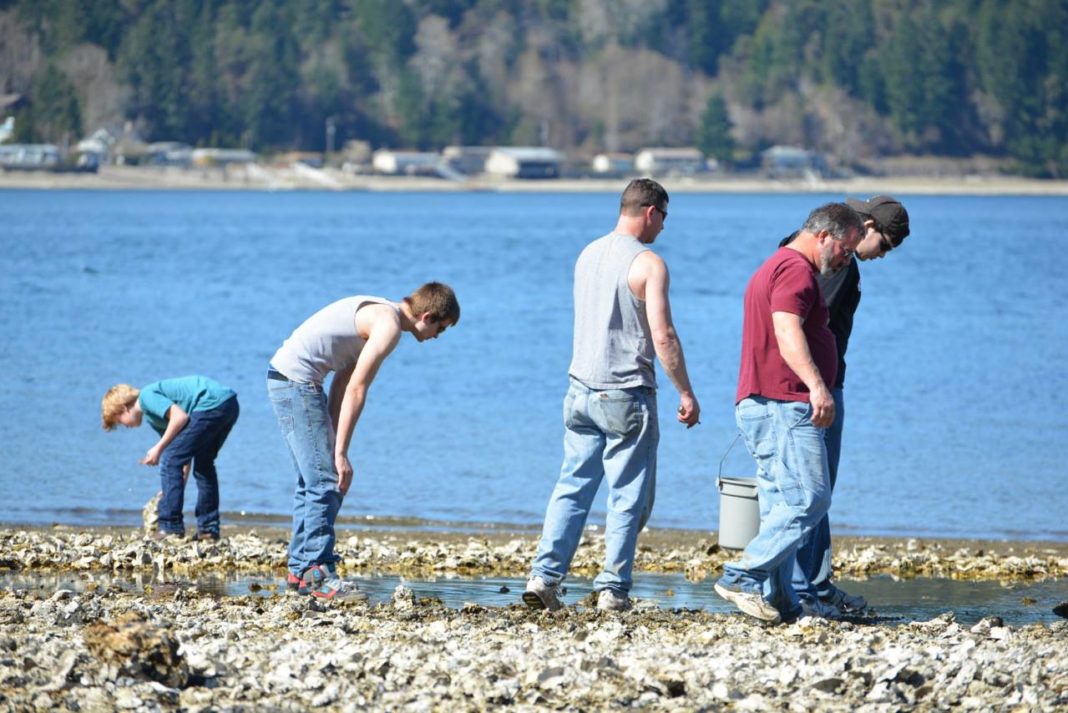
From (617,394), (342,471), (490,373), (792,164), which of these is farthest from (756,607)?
(792,164)

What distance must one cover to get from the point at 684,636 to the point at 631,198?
2051 mm

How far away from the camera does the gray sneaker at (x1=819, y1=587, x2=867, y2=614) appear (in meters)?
8.45

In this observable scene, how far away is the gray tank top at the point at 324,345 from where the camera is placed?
26.5ft

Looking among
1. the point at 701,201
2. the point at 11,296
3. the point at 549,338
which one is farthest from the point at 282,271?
the point at 701,201

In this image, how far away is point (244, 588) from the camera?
899cm

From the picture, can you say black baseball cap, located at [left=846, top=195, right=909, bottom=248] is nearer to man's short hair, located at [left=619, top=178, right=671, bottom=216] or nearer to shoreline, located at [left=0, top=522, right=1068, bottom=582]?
man's short hair, located at [left=619, top=178, right=671, bottom=216]

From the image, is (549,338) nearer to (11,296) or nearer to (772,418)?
(11,296)

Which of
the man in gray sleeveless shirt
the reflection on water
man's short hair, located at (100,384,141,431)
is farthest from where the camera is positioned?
man's short hair, located at (100,384,141,431)

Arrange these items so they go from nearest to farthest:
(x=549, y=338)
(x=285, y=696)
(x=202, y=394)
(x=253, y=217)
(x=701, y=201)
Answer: (x=285, y=696)
(x=202, y=394)
(x=549, y=338)
(x=253, y=217)
(x=701, y=201)

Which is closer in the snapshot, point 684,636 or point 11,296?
point 684,636

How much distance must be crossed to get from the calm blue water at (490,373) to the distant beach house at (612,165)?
8908 centimetres

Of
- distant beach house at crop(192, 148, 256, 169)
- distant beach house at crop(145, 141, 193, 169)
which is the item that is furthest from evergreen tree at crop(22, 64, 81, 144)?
distant beach house at crop(192, 148, 256, 169)

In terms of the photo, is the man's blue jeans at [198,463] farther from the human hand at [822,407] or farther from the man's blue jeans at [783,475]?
the human hand at [822,407]

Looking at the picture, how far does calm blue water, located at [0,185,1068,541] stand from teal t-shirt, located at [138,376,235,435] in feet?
10.6
